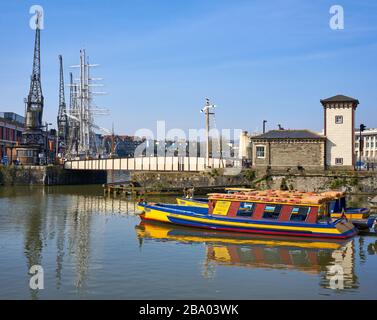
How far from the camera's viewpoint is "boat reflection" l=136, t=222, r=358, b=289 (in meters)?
23.2

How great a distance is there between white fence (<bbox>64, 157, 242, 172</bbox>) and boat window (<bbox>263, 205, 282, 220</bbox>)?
3482 centimetres

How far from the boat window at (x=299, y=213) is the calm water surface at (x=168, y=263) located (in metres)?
1.65

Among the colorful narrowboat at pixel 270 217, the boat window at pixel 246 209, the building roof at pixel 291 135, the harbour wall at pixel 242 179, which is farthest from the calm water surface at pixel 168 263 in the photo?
the building roof at pixel 291 135

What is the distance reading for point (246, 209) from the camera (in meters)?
31.9

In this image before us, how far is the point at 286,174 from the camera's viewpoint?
2389 inches

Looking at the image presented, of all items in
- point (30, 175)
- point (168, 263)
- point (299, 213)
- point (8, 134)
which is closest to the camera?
point (168, 263)

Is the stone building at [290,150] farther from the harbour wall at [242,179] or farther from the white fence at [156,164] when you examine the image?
the white fence at [156,164]

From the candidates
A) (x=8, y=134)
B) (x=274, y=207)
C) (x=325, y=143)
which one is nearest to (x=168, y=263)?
(x=274, y=207)

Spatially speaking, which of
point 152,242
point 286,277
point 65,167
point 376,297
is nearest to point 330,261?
point 286,277

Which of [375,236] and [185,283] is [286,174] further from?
[185,283]

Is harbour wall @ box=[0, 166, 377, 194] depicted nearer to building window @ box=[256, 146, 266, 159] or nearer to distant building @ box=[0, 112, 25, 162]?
building window @ box=[256, 146, 266, 159]

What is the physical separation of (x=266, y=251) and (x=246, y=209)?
535 centimetres

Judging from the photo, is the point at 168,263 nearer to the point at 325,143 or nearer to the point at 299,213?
the point at 299,213

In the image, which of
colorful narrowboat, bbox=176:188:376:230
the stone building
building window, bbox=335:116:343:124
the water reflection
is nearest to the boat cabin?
colorful narrowboat, bbox=176:188:376:230
